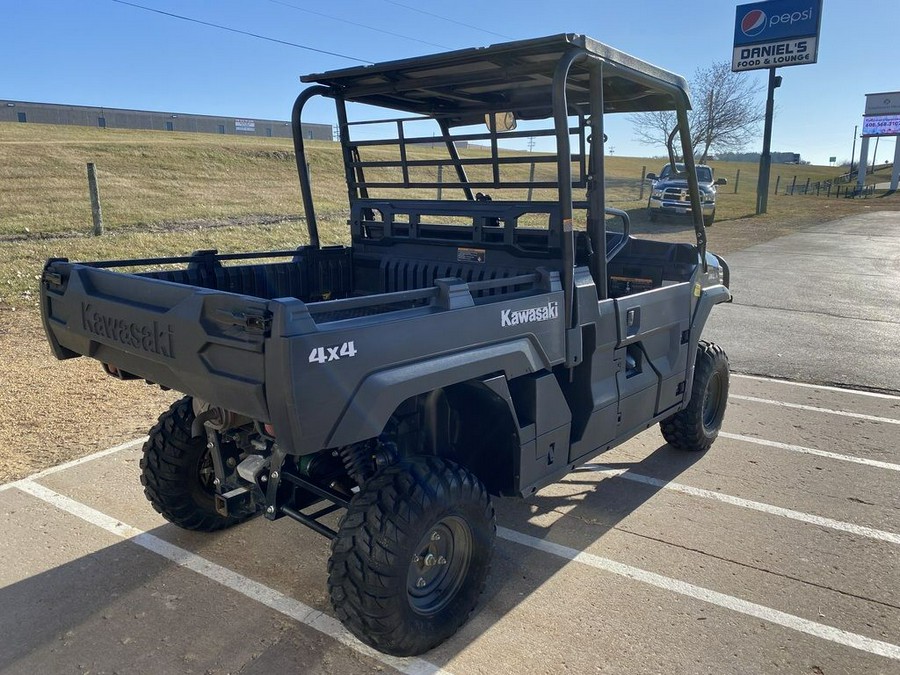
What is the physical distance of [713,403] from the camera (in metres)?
5.10

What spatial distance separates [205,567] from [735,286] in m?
10.8

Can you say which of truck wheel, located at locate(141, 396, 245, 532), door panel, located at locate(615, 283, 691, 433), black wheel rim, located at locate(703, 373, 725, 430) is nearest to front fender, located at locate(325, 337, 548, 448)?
door panel, located at locate(615, 283, 691, 433)

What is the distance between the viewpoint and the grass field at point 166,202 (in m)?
10.4

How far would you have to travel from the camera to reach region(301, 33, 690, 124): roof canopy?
3.19m

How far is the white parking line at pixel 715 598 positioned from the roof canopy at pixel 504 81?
2319mm

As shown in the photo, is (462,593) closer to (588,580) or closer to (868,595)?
(588,580)

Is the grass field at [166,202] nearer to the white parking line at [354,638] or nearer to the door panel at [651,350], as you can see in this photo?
the door panel at [651,350]

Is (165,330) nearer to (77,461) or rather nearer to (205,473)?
(205,473)

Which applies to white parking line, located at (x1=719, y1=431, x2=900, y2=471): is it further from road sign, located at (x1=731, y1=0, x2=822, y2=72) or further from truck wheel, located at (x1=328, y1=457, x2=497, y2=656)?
road sign, located at (x1=731, y1=0, x2=822, y2=72)

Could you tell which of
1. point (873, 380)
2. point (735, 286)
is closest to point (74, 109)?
point (735, 286)

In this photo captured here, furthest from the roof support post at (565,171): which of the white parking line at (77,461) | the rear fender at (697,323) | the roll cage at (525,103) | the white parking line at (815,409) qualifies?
the white parking line at (815,409)

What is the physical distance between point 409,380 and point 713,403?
3375 millimetres

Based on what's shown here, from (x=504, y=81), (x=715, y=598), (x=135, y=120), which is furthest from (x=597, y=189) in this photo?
(x=135, y=120)

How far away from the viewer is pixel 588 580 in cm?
329
